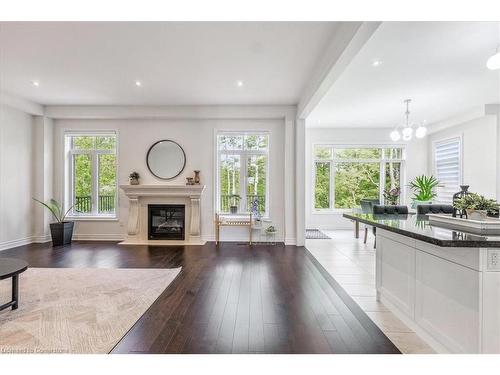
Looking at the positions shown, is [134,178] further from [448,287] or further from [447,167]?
[447,167]

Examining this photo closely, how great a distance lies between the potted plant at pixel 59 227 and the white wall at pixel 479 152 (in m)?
9.15

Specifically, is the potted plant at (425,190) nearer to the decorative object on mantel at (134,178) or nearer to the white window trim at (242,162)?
the white window trim at (242,162)

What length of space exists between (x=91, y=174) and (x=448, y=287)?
22.5 ft

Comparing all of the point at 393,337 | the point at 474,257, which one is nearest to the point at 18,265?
the point at 393,337

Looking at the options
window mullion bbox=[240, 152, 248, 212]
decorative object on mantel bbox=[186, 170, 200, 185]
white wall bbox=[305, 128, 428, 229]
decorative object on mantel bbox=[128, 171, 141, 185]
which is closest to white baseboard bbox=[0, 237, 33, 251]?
decorative object on mantel bbox=[128, 171, 141, 185]

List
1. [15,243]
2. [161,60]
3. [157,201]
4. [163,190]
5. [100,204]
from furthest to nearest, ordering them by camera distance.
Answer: [100,204] < [157,201] < [163,190] < [15,243] < [161,60]

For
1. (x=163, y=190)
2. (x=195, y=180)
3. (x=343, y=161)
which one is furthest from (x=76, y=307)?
(x=343, y=161)

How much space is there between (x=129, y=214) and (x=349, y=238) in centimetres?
520

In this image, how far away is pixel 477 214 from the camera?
80.0 inches

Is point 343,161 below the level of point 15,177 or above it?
above

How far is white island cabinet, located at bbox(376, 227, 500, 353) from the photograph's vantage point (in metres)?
1.58

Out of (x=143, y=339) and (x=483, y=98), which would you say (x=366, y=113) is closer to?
(x=483, y=98)
